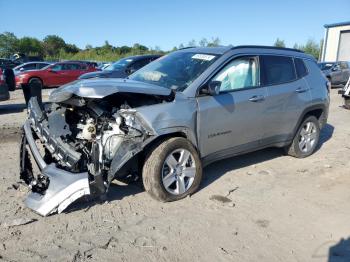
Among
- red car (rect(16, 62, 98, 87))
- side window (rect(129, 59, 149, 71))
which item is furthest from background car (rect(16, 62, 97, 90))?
side window (rect(129, 59, 149, 71))

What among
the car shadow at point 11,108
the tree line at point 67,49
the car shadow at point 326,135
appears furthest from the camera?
the tree line at point 67,49

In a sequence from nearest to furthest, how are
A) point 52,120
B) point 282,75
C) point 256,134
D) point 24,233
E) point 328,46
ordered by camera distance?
point 24,233 < point 52,120 < point 256,134 < point 282,75 < point 328,46

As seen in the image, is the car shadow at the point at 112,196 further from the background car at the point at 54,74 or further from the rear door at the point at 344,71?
the rear door at the point at 344,71

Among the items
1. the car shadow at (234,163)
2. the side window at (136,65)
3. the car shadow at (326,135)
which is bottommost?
the car shadow at (326,135)

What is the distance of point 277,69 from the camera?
591cm

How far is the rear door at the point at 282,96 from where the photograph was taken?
564cm

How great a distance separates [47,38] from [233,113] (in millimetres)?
82122

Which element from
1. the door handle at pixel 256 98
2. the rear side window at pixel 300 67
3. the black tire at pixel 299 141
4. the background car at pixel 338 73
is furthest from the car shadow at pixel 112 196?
the background car at pixel 338 73

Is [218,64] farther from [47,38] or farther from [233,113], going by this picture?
[47,38]

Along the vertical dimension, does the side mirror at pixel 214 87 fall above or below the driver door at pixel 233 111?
above

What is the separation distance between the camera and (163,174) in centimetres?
450

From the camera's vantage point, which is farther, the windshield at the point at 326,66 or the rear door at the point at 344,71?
the windshield at the point at 326,66

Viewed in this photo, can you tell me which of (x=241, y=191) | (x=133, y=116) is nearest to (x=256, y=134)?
(x=241, y=191)

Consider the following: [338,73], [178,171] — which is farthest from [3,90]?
[338,73]
